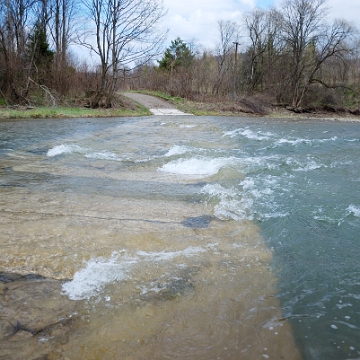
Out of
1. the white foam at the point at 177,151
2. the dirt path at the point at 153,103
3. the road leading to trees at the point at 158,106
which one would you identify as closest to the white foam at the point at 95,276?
the white foam at the point at 177,151

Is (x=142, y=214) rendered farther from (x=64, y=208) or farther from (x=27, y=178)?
(x=27, y=178)

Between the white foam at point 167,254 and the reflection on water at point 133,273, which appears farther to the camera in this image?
the white foam at point 167,254

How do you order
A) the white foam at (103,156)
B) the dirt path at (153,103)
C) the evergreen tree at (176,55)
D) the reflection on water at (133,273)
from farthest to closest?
the evergreen tree at (176,55) < the dirt path at (153,103) < the white foam at (103,156) < the reflection on water at (133,273)

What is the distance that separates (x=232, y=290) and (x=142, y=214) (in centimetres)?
218

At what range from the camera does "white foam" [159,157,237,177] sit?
797 cm

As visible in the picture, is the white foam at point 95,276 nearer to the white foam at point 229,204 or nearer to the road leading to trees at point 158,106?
the white foam at point 229,204

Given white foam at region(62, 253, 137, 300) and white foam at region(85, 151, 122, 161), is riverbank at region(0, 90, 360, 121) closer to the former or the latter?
white foam at region(85, 151, 122, 161)

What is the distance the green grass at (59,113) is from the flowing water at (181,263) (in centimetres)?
1295

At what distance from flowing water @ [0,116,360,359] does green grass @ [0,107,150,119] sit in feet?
42.5

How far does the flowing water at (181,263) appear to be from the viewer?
261 cm

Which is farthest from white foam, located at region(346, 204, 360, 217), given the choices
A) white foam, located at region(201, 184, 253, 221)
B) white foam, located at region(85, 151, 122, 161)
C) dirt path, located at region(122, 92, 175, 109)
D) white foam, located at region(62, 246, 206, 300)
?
dirt path, located at region(122, 92, 175, 109)

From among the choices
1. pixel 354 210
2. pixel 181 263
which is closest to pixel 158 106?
pixel 354 210

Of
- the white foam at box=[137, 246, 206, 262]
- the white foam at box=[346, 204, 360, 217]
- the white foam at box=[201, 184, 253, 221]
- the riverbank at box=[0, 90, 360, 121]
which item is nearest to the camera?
the white foam at box=[137, 246, 206, 262]

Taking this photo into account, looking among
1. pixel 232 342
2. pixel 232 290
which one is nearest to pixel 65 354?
pixel 232 342
